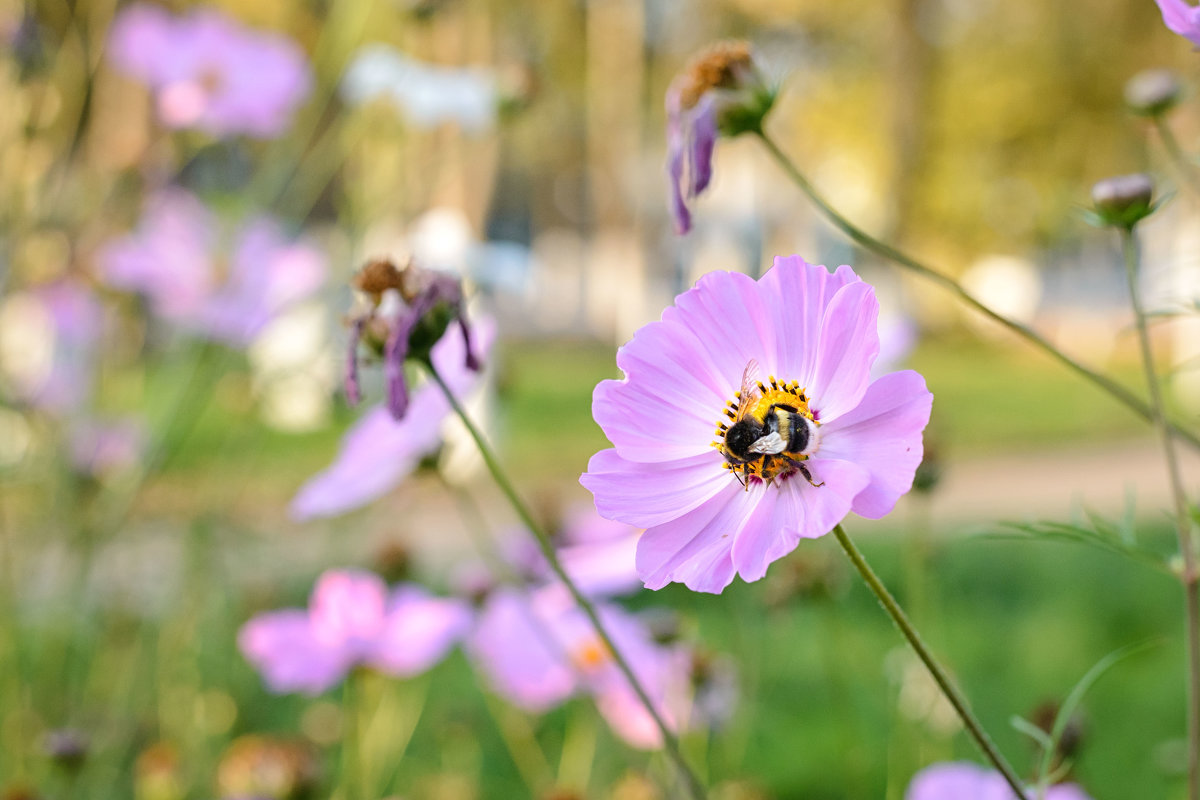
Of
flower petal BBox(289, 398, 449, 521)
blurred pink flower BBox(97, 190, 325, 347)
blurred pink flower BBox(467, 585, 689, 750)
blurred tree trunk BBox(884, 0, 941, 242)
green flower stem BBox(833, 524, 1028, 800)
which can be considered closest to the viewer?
green flower stem BBox(833, 524, 1028, 800)

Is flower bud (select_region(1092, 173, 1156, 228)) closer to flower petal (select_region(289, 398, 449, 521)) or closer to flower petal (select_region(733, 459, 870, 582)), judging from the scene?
flower petal (select_region(733, 459, 870, 582))

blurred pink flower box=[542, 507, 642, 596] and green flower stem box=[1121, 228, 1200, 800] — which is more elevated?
green flower stem box=[1121, 228, 1200, 800]

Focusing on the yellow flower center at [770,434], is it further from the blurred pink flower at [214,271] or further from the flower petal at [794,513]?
the blurred pink flower at [214,271]

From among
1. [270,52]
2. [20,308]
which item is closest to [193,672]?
[270,52]

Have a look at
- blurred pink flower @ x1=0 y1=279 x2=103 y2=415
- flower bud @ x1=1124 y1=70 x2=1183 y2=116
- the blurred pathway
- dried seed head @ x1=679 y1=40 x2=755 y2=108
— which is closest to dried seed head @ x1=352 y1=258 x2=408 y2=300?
dried seed head @ x1=679 y1=40 x2=755 y2=108

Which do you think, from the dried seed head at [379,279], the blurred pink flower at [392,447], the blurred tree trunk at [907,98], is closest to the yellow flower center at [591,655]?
the blurred pink flower at [392,447]

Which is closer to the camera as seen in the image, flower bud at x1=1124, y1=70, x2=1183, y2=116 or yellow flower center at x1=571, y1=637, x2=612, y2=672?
flower bud at x1=1124, y1=70, x2=1183, y2=116

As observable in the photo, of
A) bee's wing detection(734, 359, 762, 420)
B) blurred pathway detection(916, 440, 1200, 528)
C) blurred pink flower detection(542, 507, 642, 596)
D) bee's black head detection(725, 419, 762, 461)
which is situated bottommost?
blurred pathway detection(916, 440, 1200, 528)
